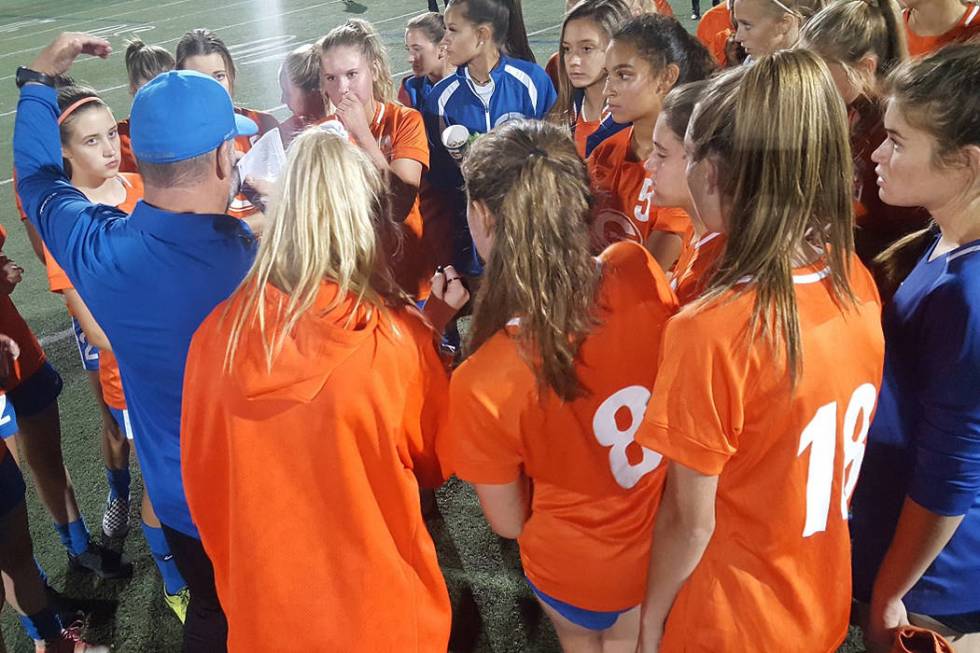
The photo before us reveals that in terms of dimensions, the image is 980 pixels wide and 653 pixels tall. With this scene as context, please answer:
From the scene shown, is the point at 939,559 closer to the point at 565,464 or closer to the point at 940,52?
the point at 565,464

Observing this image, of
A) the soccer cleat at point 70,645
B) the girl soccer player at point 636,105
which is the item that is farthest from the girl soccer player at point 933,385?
the soccer cleat at point 70,645

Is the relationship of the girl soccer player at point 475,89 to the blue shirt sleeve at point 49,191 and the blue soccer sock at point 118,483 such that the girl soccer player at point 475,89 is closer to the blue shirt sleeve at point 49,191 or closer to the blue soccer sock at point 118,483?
the blue soccer sock at point 118,483

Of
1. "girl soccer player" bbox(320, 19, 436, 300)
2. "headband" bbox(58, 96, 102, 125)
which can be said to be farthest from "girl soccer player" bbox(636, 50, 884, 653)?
"headband" bbox(58, 96, 102, 125)

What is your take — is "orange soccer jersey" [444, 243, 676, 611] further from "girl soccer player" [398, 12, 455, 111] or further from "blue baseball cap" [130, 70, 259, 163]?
"girl soccer player" [398, 12, 455, 111]

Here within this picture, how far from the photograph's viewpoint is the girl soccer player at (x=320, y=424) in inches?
63.5

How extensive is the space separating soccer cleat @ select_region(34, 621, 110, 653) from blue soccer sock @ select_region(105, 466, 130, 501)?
0.63m

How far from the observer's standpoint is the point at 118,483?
11.6 feet

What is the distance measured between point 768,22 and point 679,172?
1917 millimetres

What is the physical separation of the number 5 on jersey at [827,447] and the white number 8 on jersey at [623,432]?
353mm

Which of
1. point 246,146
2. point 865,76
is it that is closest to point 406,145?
point 246,146

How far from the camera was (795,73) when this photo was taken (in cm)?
146

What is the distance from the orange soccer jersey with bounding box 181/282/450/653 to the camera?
1611 mm

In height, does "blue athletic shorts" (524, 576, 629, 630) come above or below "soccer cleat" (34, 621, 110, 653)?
above

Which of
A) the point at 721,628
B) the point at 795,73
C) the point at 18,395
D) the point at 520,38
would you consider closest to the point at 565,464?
the point at 721,628
